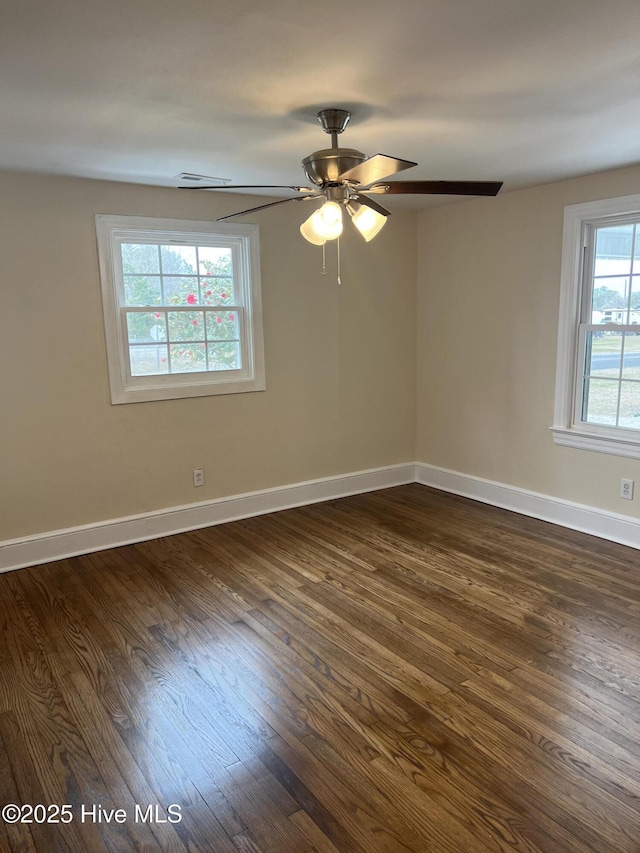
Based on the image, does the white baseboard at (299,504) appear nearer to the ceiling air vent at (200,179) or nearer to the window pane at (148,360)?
the window pane at (148,360)

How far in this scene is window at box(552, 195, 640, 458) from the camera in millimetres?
3764

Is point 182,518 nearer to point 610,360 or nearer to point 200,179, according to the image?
point 200,179

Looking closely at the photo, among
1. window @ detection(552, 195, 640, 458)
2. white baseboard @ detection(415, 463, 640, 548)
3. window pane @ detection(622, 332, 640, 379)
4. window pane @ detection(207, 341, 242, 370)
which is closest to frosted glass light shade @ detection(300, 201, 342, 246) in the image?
window pane @ detection(207, 341, 242, 370)

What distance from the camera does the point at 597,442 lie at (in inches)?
157

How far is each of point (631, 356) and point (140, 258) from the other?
332cm

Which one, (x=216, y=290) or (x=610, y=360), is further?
(x=216, y=290)

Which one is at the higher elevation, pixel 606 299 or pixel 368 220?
pixel 368 220

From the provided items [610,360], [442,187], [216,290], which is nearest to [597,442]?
[610,360]

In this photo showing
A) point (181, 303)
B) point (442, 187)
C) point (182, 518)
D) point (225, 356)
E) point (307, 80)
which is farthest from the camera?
point (225, 356)

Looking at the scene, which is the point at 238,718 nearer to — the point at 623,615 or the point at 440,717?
the point at 440,717

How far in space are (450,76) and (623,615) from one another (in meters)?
2.62

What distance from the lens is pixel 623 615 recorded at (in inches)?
118

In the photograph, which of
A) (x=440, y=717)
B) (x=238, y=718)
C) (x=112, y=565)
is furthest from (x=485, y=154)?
(x=112, y=565)

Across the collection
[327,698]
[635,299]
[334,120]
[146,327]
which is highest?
[334,120]
